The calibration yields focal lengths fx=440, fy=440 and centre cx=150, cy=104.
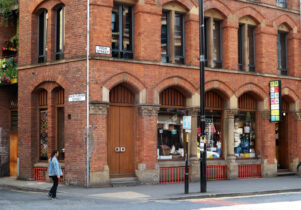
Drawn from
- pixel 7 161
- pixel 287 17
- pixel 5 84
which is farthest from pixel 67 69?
pixel 287 17

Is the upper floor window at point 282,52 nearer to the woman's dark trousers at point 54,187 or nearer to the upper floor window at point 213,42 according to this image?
the upper floor window at point 213,42

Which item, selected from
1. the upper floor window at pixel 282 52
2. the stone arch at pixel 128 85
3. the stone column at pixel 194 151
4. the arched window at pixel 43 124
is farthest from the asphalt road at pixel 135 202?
the upper floor window at pixel 282 52

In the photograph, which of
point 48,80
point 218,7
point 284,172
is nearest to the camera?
point 48,80

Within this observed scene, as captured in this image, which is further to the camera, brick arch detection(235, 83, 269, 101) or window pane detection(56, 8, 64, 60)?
brick arch detection(235, 83, 269, 101)

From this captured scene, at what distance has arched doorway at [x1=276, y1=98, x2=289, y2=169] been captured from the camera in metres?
23.6

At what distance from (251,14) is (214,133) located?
6.20 m

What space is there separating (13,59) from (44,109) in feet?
11.4

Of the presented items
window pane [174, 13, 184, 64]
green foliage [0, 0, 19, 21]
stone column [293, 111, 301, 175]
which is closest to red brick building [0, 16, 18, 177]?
green foliage [0, 0, 19, 21]

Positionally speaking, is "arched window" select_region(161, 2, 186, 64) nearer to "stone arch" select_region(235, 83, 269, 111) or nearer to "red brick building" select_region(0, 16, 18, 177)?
"stone arch" select_region(235, 83, 269, 111)

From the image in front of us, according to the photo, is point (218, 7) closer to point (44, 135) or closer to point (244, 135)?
point (244, 135)

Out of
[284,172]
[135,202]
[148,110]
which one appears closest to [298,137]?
[284,172]

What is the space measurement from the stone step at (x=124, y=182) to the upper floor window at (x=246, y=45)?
8127 millimetres

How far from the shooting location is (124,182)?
56.2 feet

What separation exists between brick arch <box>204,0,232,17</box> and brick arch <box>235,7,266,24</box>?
579 millimetres
